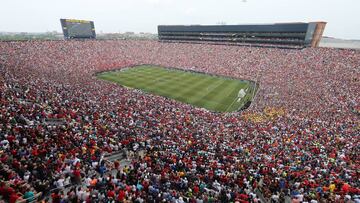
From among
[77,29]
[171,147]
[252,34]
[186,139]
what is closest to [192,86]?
[186,139]

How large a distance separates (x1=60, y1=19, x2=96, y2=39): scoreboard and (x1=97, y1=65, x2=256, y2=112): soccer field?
29625 mm

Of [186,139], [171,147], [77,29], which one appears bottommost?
[186,139]

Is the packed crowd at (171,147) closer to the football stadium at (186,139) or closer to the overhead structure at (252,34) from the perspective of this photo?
the football stadium at (186,139)

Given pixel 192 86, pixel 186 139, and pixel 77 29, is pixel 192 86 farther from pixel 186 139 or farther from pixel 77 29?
pixel 77 29

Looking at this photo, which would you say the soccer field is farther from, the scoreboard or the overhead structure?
the scoreboard

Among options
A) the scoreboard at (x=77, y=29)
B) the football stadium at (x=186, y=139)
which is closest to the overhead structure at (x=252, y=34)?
the football stadium at (x=186, y=139)

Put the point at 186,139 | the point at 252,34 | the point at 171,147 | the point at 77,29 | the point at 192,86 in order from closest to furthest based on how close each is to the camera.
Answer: the point at 171,147 < the point at 186,139 < the point at 192,86 < the point at 252,34 < the point at 77,29

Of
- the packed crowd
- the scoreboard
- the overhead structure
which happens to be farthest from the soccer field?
the scoreboard

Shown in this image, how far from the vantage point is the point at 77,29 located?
7194 cm

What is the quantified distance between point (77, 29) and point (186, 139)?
7076cm

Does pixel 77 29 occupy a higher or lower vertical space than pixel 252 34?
higher

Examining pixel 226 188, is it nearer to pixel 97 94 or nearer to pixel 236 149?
pixel 236 149

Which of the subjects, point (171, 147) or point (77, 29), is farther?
point (77, 29)

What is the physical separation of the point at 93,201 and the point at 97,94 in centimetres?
1901
